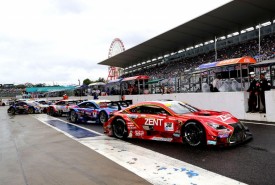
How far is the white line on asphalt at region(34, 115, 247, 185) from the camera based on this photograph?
4.73 m

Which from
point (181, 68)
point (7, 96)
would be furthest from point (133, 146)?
point (7, 96)

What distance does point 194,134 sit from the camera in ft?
23.6

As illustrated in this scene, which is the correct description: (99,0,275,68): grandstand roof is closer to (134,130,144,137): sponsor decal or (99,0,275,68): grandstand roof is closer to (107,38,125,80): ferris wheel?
(107,38,125,80): ferris wheel

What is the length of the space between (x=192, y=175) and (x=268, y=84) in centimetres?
867

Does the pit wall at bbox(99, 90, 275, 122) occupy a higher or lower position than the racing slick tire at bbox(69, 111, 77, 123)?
higher

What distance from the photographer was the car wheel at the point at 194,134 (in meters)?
6.99

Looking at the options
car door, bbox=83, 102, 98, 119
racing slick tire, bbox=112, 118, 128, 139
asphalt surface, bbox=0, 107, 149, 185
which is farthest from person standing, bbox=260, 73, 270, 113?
asphalt surface, bbox=0, 107, 149, 185

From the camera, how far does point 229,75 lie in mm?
14562

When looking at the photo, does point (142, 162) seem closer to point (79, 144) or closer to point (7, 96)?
point (79, 144)

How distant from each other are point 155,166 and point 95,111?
27.4 ft

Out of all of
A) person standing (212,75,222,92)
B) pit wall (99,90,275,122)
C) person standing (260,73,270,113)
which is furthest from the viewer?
person standing (212,75,222,92)

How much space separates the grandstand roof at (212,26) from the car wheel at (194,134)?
19143mm

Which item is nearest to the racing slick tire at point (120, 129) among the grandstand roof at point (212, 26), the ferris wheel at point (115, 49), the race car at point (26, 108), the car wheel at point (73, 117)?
the car wheel at point (73, 117)

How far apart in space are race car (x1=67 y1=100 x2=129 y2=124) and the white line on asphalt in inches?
196
